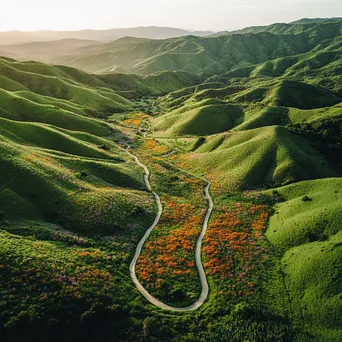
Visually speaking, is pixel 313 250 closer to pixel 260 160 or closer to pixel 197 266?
pixel 197 266

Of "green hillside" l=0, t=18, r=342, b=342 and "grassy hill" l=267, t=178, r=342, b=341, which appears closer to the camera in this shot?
"green hillside" l=0, t=18, r=342, b=342

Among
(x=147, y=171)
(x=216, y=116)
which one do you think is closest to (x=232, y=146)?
(x=147, y=171)

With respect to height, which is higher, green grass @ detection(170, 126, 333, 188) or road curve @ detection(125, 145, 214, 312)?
green grass @ detection(170, 126, 333, 188)

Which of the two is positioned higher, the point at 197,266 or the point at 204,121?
the point at 204,121

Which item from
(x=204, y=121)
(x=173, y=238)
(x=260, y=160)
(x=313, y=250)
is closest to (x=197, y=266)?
(x=173, y=238)

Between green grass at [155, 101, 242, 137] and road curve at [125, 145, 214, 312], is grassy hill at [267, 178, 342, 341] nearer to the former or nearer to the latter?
road curve at [125, 145, 214, 312]

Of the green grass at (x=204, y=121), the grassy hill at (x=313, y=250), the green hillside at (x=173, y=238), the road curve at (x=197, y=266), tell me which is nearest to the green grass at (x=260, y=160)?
the green hillside at (x=173, y=238)

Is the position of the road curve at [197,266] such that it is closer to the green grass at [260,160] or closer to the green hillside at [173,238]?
the green hillside at [173,238]

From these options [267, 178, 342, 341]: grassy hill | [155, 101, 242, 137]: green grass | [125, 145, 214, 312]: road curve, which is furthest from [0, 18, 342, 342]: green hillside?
[155, 101, 242, 137]: green grass

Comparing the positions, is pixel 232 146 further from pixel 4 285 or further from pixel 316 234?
pixel 4 285

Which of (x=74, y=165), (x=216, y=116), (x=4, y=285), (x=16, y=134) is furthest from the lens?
(x=216, y=116)

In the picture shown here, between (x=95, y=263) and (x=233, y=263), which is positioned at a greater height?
(x=95, y=263)
